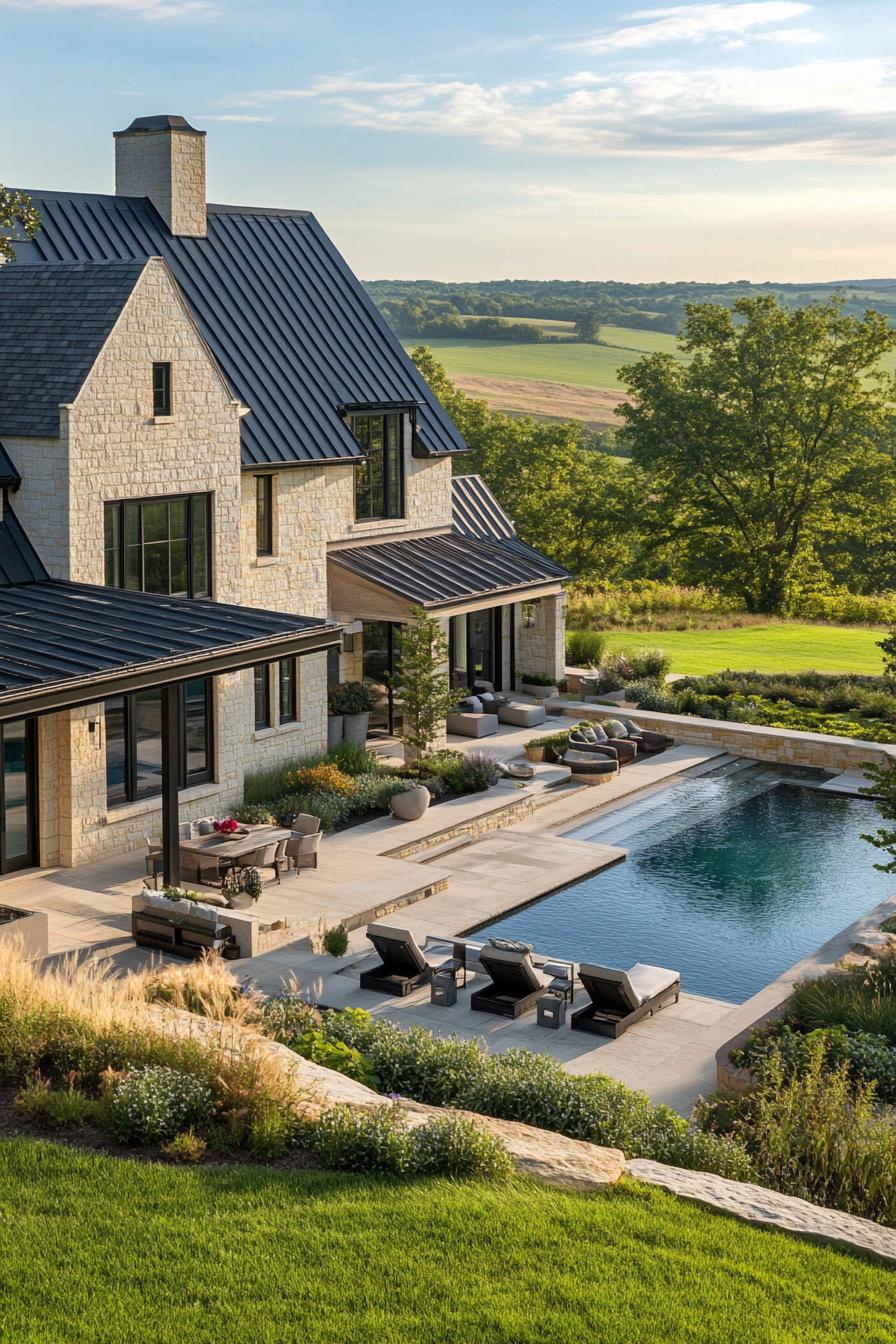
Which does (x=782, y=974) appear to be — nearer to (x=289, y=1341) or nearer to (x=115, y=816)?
(x=115, y=816)

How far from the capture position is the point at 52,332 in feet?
71.9

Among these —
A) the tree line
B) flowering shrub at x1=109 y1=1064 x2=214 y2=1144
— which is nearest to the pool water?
flowering shrub at x1=109 y1=1064 x2=214 y2=1144

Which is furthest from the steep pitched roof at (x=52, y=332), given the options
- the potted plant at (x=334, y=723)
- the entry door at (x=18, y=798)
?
the potted plant at (x=334, y=723)

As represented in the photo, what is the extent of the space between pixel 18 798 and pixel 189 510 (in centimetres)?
543

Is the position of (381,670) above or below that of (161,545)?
below

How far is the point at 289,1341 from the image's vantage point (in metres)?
7.91

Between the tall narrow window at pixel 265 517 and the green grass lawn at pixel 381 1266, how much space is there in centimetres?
1666

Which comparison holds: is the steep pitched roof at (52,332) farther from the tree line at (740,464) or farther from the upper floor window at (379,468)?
the tree line at (740,464)

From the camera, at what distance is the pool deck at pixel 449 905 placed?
51.3 ft

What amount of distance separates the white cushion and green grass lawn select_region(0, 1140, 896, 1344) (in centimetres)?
632

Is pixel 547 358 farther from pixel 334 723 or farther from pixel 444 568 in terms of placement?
pixel 334 723

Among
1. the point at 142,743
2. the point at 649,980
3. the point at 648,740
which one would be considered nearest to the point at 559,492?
the point at 648,740

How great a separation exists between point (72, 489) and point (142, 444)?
5.23ft

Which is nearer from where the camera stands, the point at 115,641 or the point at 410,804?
the point at 115,641
